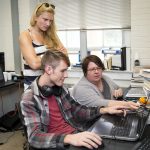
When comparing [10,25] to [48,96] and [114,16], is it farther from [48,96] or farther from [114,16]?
[48,96]

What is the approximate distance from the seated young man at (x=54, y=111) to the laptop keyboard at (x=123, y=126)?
0.33 feet

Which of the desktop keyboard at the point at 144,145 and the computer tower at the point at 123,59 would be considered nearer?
the desktop keyboard at the point at 144,145

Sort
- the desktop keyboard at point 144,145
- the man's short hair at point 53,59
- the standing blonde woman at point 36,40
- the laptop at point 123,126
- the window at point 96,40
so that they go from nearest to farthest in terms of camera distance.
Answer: the desktop keyboard at point 144,145 → the laptop at point 123,126 → the man's short hair at point 53,59 → the standing blonde woman at point 36,40 → the window at point 96,40

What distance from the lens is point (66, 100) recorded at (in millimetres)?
1663

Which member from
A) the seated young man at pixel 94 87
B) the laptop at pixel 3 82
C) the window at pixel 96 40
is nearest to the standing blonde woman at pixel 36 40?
the seated young man at pixel 94 87

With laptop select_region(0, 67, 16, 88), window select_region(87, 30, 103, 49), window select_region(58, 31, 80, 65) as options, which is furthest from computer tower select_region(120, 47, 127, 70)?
laptop select_region(0, 67, 16, 88)

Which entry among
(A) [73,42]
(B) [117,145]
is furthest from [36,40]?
(A) [73,42]

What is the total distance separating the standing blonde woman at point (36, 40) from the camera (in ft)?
6.32

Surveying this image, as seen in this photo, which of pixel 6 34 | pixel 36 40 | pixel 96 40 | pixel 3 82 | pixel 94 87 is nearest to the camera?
pixel 36 40

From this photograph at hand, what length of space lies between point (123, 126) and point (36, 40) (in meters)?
1.00

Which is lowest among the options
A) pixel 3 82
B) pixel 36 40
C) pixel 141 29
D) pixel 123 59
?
pixel 3 82

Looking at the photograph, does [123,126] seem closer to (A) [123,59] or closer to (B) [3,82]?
(A) [123,59]

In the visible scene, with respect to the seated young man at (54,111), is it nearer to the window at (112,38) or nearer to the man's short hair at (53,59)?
the man's short hair at (53,59)

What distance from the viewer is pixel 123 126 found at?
53.6 inches
